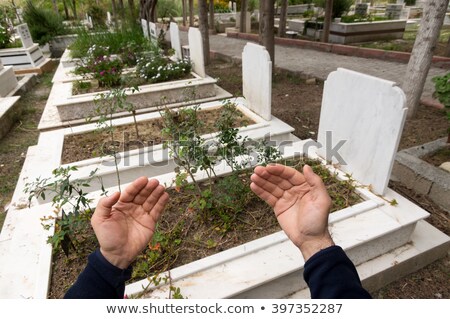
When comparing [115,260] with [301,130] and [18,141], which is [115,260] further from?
[18,141]

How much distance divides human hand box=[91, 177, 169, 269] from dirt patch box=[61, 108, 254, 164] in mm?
1960

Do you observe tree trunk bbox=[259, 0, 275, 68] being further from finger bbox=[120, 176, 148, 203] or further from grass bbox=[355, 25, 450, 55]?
finger bbox=[120, 176, 148, 203]

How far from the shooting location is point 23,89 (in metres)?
6.81

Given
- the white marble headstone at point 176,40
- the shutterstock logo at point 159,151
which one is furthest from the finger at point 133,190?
the white marble headstone at point 176,40

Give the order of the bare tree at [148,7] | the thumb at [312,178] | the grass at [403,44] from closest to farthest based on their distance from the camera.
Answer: the thumb at [312,178], the grass at [403,44], the bare tree at [148,7]

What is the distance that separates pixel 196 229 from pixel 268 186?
2.86 feet

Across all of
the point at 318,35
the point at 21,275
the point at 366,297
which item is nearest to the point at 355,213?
the point at 366,297

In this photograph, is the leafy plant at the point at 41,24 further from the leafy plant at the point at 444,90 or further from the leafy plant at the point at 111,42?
the leafy plant at the point at 444,90

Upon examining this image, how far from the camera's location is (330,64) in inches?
293

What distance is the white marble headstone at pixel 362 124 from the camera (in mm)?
2062

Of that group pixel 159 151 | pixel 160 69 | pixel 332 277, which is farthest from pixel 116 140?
pixel 332 277

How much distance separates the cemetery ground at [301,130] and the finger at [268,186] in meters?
1.26

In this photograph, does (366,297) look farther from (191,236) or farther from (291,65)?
(291,65)
